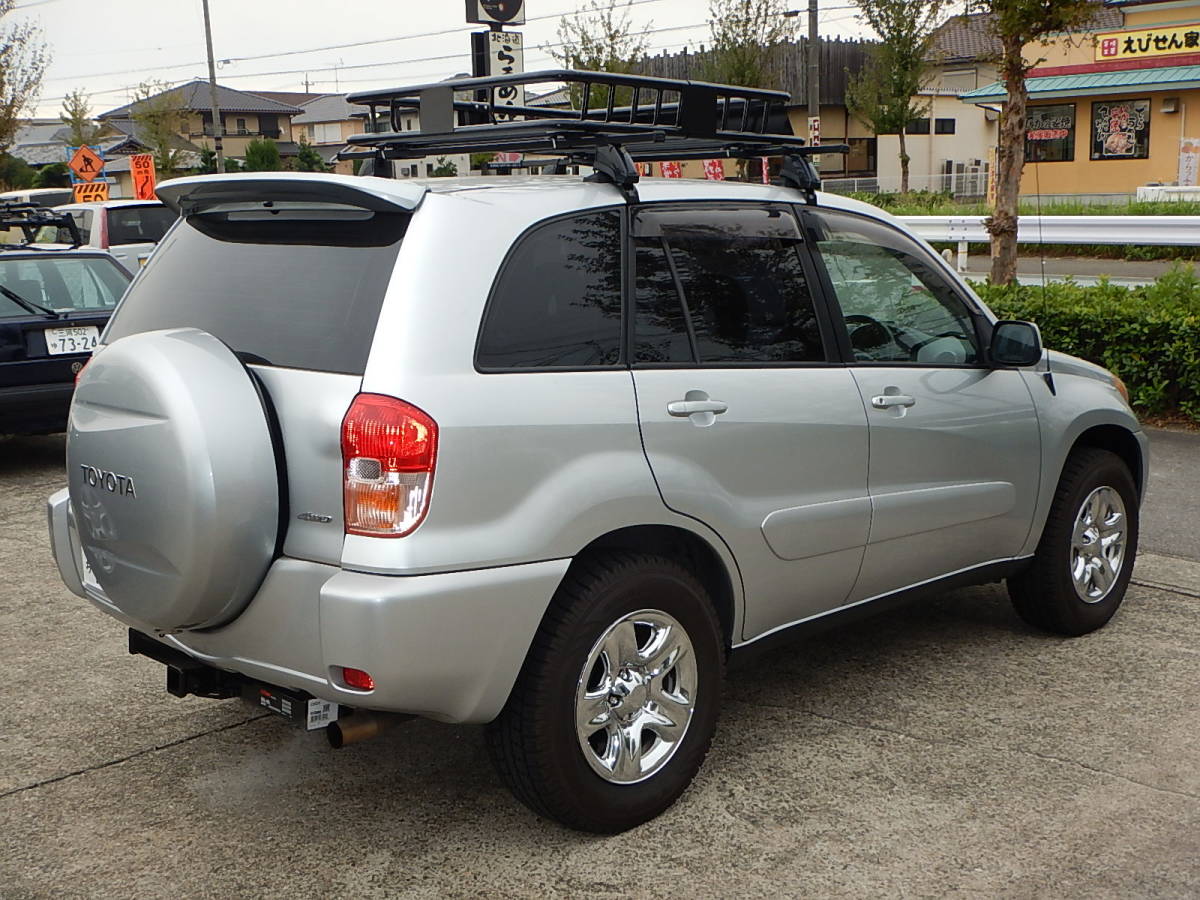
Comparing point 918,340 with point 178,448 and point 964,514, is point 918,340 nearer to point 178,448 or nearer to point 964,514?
point 964,514

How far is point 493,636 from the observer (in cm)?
326

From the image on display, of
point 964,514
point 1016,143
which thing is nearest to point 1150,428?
point 1016,143

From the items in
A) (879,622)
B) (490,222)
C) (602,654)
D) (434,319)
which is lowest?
(879,622)

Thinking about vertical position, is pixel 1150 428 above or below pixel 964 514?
below

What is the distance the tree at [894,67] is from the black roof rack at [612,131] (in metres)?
35.7

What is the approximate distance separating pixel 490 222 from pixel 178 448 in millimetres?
963

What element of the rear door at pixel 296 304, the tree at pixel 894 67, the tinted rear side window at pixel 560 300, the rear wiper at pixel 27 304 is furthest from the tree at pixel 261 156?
the tinted rear side window at pixel 560 300

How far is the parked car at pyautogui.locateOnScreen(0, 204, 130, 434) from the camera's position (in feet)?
28.1

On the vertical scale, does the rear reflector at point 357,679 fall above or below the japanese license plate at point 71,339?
below

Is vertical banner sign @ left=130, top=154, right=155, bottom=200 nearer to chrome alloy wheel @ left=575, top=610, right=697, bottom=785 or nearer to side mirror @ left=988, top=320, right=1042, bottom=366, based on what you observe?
side mirror @ left=988, top=320, right=1042, bottom=366

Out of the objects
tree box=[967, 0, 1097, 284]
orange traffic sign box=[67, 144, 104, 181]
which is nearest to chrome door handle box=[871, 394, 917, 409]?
tree box=[967, 0, 1097, 284]

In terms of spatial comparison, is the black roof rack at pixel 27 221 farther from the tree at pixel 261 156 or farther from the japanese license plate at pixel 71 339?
the tree at pixel 261 156

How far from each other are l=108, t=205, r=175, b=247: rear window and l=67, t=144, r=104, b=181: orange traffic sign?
9.56 meters

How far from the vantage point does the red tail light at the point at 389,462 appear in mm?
3129
